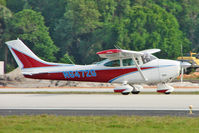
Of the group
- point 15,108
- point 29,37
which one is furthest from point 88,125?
point 29,37

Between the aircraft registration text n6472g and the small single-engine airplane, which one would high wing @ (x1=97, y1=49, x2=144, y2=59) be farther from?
the aircraft registration text n6472g

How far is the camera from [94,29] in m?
65.1

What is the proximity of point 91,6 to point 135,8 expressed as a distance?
6.72m

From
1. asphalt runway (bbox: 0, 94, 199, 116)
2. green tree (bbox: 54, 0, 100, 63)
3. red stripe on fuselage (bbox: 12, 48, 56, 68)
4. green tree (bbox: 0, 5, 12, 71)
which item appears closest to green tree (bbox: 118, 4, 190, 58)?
green tree (bbox: 54, 0, 100, 63)

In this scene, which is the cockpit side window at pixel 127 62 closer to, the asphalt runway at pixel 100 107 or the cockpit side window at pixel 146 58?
the cockpit side window at pixel 146 58

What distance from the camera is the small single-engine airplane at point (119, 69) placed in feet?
76.2

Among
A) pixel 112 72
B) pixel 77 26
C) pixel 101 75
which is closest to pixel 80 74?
pixel 101 75

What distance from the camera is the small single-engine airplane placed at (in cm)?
2322

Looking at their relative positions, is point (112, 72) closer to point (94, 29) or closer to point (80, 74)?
point (80, 74)

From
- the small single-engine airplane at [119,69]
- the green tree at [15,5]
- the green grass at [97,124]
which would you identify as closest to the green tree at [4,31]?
the green tree at [15,5]

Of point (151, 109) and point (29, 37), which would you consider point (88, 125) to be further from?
point (29, 37)

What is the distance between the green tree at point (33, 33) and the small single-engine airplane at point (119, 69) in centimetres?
3711

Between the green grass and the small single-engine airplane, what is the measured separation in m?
9.14

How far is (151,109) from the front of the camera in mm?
16188
